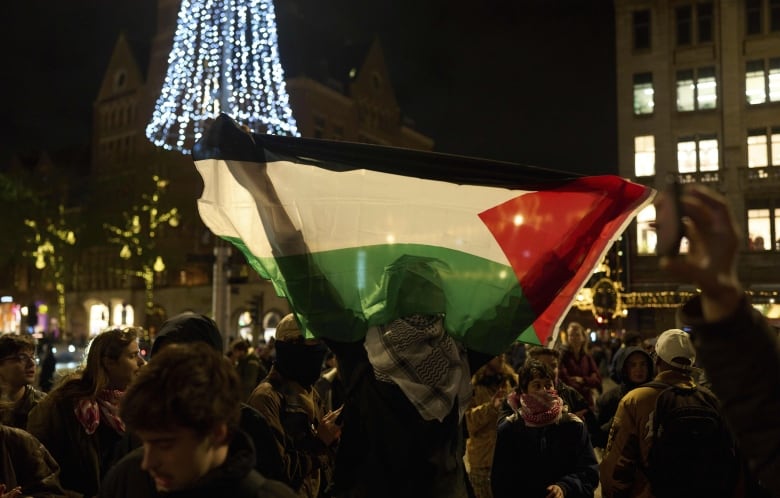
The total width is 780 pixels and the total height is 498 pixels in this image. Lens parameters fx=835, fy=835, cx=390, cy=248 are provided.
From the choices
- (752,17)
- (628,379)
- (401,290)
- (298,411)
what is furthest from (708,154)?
(401,290)

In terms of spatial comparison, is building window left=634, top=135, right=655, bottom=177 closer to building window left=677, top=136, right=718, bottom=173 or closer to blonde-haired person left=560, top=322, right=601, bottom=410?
building window left=677, top=136, right=718, bottom=173

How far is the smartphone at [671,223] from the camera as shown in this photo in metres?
1.68

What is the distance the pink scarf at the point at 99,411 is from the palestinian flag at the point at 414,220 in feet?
3.51

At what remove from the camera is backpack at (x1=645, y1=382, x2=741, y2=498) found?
15.0ft

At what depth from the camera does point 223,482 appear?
7.38 feet

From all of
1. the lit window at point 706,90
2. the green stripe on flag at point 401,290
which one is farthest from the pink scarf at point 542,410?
the lit window at point 706,90

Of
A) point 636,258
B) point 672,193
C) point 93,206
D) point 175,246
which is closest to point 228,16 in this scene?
point 672,193

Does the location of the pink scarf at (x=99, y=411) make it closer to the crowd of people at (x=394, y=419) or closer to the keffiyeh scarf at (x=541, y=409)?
the crowd of people at (x=394, y=419)

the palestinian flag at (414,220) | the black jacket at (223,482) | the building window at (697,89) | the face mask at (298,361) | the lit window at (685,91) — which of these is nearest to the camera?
the black jacket at (223,482)

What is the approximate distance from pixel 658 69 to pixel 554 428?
38461 mm

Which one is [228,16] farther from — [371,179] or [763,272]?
[763,272]

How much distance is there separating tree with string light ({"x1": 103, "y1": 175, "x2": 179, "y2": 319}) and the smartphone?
46247 mm

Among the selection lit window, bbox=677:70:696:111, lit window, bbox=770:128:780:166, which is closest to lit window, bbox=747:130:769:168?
lit window, bbox=770:128:780:166

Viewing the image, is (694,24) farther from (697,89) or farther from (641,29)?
Result: (697,89)
